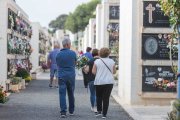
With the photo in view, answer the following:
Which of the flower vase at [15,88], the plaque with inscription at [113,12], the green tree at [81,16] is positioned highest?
the green tree at [81,16]

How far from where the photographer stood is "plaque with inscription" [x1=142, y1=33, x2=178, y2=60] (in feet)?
52.1

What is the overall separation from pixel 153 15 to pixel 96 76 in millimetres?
3535

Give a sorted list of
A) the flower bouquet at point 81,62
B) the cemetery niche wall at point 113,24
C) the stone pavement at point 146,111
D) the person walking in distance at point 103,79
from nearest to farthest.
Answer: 1. the person walking in distance at point 103,79
2. the stone pavement at point 146,111
3. the flower bouquet at point 81,62
4. the cemetery niche wall at point 113,24

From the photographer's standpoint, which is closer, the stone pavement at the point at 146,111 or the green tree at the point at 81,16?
the stone pavement at the point at 146,111

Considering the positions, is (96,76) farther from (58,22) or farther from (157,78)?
(58,22)

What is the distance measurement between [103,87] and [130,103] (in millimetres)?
3180

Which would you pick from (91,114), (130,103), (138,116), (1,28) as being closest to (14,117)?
(91,114)

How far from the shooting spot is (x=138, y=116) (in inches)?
525

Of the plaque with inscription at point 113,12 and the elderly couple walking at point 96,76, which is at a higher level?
the plaque with inscription at point 113,12

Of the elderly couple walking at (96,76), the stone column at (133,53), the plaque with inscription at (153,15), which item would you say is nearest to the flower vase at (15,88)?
the stone column at (133,53)

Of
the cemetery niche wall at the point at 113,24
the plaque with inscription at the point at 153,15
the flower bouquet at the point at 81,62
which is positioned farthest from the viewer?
the cemetery niche wall at the point at 113,24

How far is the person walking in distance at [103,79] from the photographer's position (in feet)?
42.7

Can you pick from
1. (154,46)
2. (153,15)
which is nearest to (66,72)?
(154,46)

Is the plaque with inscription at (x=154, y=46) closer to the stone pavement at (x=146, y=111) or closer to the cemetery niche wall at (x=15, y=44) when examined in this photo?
the stone pavement at (x=146, y=111)
